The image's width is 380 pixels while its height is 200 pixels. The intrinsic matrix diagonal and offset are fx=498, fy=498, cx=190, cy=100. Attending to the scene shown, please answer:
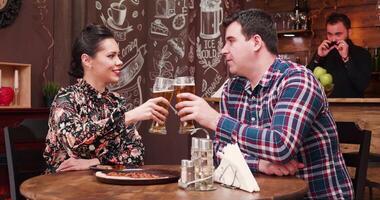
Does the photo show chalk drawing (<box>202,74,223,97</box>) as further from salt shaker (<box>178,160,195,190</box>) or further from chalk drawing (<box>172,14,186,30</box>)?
salt shaker (<box>178,160,195,190</box>)

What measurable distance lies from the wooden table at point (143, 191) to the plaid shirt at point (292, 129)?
131mm

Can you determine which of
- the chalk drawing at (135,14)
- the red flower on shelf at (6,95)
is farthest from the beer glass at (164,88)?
the chalk drawing at (135,14)

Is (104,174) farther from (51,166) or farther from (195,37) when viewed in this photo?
(195,37)

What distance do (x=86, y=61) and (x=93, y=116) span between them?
0.36 meters

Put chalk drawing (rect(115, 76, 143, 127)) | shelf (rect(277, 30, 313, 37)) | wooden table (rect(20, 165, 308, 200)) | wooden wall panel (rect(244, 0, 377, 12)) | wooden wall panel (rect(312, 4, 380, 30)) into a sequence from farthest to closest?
shelf (rect(277, 30, 313, 37)), wooden wall panel (rect(244, 0, 377, 12)), wooden wall panel (rect(312, 4, 380, 30)), chalk drawing (rect(115, 76, 143, 127)), wooden table (rect(20, 165, 308, 200))

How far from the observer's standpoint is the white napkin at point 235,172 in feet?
5.04

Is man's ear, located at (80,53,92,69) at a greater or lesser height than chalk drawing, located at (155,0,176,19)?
lesser

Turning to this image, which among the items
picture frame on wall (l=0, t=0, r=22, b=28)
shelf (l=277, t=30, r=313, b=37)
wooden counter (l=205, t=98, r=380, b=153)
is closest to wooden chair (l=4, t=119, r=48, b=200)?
wooden counter (l=205, t=98, r=380, b=153)

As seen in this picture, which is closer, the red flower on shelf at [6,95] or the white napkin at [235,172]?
the white napkin at [235,172]

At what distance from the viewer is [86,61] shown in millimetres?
2750

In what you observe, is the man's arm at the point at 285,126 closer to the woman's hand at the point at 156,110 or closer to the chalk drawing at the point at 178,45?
the woman's hand at the point at 156,110

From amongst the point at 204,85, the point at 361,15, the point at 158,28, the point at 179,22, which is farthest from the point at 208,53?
the point at 361,15

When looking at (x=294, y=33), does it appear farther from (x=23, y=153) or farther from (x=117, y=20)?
(x=23, y=153)

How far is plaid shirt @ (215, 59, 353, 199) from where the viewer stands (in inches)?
69.0
